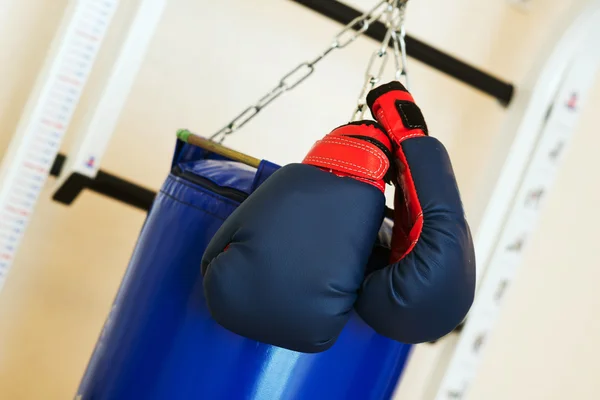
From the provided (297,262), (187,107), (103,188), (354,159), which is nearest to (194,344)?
(297,262)

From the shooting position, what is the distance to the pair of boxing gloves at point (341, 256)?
A: 2.46 feet

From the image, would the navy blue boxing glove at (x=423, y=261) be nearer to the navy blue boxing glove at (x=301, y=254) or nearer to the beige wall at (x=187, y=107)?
the navy blue boxing glove at (x=301, y=254)

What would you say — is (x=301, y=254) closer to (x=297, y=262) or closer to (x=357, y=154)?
(x=297, y=262)

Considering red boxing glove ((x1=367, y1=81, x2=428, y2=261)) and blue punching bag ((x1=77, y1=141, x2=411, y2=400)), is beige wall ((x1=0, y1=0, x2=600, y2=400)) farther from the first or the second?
red boxing glove ((x1=367, y1=81, x2=428, y2=261))

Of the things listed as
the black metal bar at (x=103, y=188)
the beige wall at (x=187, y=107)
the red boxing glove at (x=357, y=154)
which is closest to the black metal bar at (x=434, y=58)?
the beige wall at (x=187, y=107)

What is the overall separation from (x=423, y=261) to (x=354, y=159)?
148 mm

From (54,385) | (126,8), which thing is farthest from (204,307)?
(54,385)

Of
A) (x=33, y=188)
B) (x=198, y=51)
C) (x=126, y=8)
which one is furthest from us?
(x=198, y=51)

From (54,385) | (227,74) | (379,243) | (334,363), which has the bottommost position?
(54,385)

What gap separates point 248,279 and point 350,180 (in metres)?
0.16

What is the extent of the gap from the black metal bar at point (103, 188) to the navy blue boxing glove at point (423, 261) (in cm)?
80

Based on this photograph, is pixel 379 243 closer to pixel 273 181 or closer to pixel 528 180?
pixel 273 181

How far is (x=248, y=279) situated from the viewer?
0.77 m

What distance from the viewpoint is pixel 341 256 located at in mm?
763
